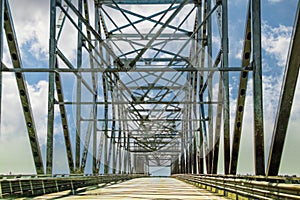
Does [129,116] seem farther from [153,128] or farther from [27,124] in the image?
[27,124]

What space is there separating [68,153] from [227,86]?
6629 mm

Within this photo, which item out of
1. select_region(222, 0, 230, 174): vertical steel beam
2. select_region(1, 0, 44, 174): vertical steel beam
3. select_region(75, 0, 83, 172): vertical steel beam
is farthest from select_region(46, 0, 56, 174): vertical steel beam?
select_region(222, 0, 230, 174): vertical steel beam

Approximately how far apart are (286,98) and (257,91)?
4272 millimetres

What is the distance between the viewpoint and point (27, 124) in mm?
14992

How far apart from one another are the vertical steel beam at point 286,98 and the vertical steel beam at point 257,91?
97.2 inches

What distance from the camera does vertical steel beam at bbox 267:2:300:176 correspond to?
26.2ft

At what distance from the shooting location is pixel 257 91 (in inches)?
503

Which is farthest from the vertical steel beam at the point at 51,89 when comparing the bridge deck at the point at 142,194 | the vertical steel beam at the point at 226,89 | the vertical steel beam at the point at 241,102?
the vertical steel beam at the point at 241,102

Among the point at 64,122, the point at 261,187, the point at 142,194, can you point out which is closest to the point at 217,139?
the point at 64,122

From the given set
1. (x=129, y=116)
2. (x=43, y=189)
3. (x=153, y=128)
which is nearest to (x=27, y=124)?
(x=43, y=189)

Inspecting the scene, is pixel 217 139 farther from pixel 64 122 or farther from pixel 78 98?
pixel 78 98

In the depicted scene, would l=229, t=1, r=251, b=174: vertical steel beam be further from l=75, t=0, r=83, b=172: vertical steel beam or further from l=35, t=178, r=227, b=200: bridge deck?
l=75, t=0, r=83, b=172: vertical steel beam

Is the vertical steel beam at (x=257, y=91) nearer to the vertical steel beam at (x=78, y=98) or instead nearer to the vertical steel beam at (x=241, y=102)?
the vertical steel beam at (x=241, y=102)

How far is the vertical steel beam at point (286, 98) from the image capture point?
7.97 m
